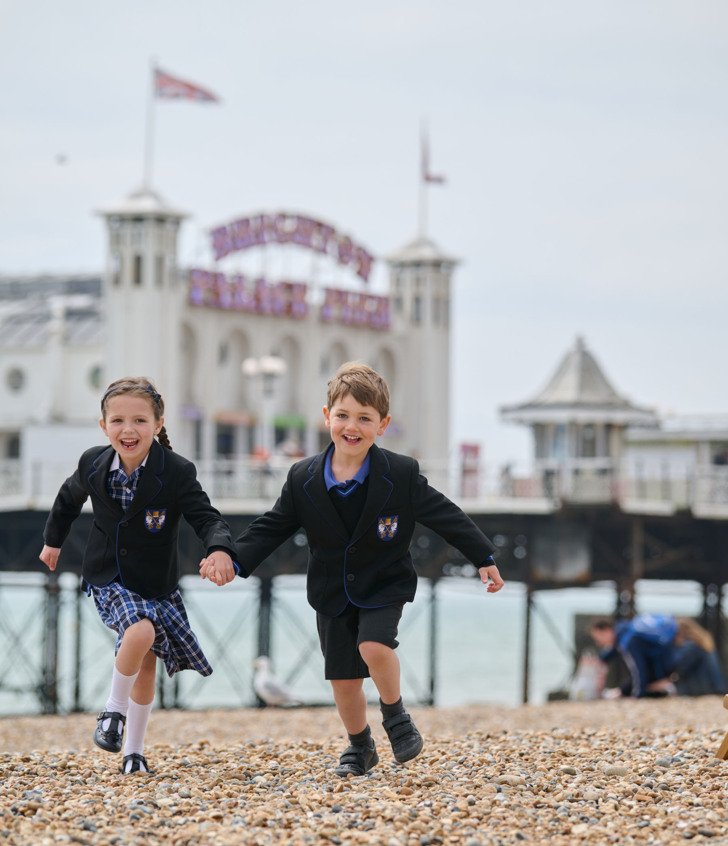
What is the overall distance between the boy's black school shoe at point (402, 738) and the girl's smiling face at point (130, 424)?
151 cm

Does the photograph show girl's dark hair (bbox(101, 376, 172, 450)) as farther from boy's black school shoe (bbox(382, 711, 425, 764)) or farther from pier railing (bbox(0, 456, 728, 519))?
pier railing (bbox(0, 456, 728, 519))

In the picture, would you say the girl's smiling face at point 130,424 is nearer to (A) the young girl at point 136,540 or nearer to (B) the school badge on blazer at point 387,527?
(A) the young girl at point 136,540

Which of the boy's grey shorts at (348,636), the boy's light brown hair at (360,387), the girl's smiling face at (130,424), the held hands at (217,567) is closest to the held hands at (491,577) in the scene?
the boy's grey shorts at (348,636)

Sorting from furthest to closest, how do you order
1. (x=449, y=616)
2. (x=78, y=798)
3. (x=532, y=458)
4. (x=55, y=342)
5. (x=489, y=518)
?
(x=449, y=616), (x=55, y=342), (x=532, y=458), (x=489, y=518), (x=78, y=798)

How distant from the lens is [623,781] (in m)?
6.91

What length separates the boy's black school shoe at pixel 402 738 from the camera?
23.2 ft

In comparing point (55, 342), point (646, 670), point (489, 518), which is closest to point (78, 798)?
point (646, 670)

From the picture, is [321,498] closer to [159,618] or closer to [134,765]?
[159,618]

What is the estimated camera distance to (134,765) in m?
7.24

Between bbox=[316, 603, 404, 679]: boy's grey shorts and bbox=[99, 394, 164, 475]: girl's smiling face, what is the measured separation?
101cm

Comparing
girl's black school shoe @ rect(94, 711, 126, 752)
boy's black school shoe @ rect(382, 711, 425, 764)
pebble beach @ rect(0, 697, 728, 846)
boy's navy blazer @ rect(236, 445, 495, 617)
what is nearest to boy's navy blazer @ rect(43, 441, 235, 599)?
boy's navy blazer @ rect(236, 445, 495, 617)

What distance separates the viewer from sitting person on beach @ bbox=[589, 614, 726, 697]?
1736cm

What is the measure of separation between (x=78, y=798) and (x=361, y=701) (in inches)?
50.5

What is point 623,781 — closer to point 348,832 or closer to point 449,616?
point 348,832
